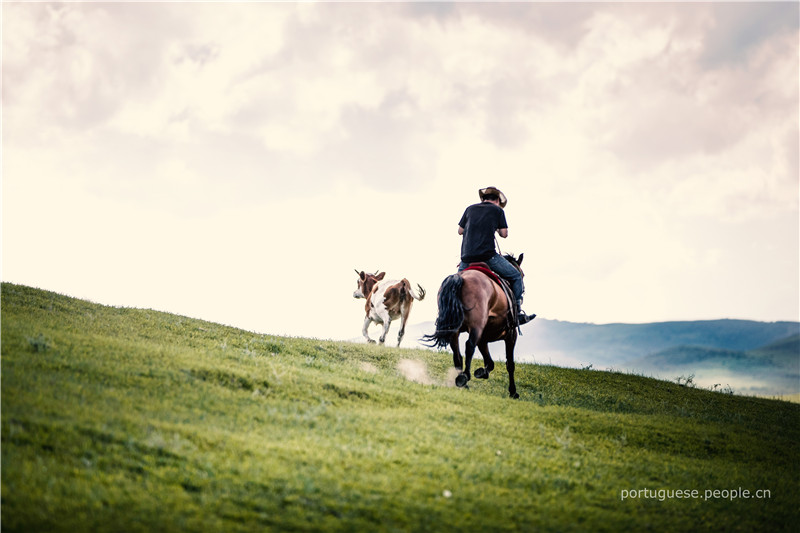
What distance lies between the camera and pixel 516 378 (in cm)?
1886

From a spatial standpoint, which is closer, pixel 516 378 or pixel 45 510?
pixel 45 510

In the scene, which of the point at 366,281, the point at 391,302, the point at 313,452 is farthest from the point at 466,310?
the point at 366,281

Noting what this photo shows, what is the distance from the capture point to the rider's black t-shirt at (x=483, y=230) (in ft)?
50.4

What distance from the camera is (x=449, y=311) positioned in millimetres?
14008

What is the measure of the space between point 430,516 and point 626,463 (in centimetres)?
489

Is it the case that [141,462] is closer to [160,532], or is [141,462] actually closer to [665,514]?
[160,532]

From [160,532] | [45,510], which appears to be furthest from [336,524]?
[45,510]

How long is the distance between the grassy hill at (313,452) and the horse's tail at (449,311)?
4.41ft

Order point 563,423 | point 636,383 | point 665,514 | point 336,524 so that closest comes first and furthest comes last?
point 336,524, point 665,514, point 563,423, point 636,383

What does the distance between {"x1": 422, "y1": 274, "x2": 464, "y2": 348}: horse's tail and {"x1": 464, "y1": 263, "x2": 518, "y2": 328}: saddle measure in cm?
104

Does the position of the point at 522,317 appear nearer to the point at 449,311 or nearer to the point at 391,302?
the point at 449,311

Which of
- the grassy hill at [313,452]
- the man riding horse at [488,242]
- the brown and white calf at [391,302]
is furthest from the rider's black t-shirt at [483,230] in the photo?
the brown and white calf at [391,302]

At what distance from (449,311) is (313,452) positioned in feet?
23.0

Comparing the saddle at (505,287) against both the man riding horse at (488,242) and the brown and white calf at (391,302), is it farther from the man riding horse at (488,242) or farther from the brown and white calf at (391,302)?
the brown and white calf at (391,302)
